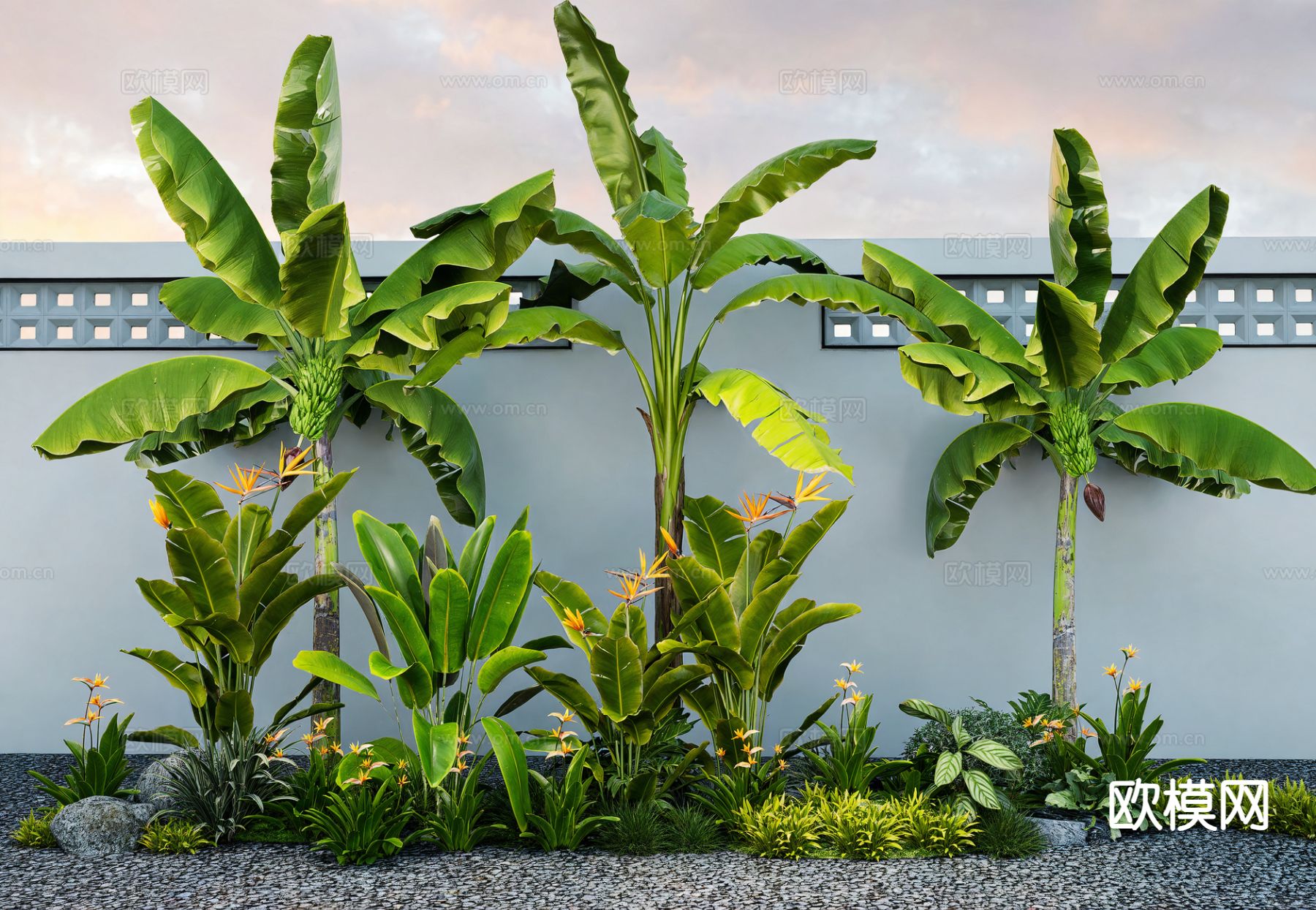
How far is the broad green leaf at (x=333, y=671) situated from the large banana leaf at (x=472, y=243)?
199 cm

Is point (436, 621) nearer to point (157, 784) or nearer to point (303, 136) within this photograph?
point (157, 784)

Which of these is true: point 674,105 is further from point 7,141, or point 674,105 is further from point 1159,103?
point 7,141

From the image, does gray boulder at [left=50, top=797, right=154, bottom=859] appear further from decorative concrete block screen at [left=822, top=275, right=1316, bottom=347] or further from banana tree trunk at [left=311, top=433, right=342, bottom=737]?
decorative concrete block screen at [left=822, top=275, right=1316, bottom=347]

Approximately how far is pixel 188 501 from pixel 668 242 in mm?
3035

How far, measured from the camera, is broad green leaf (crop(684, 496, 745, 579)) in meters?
5.18

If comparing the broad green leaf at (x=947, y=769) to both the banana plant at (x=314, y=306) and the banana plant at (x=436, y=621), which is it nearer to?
the banana plant at (x=436, y=621)

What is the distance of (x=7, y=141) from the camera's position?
286 inches

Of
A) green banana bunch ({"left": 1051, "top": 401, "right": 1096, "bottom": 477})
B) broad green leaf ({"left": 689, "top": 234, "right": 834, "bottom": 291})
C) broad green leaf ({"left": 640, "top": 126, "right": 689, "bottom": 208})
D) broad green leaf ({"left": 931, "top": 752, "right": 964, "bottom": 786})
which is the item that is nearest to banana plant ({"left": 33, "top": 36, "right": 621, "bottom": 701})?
broad green leaf ({"left": 689, "top": 234, "right": 834, "bottom": 291})

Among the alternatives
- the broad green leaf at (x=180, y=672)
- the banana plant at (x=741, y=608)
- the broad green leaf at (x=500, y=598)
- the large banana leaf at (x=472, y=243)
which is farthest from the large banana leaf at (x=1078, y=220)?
the broad green leaf at (x=180, y=672)

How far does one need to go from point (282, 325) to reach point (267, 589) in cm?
167

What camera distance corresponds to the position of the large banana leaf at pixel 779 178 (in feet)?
17.1

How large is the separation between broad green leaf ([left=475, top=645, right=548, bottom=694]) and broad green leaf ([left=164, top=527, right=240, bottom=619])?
1.32 m

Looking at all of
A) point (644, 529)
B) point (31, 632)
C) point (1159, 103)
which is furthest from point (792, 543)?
point (31, 632)

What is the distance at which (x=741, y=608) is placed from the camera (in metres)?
4.98
